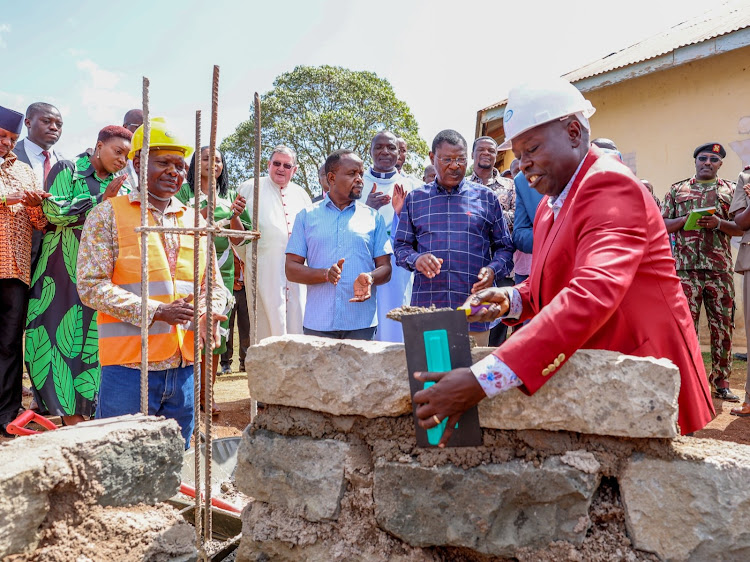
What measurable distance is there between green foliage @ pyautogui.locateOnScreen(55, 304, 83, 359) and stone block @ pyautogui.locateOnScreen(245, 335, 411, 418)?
9.01 feet

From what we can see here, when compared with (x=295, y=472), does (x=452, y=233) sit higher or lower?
higher

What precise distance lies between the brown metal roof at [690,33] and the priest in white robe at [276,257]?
567 cm

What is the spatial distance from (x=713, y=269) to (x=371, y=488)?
4.97 m

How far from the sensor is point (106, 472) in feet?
6.26

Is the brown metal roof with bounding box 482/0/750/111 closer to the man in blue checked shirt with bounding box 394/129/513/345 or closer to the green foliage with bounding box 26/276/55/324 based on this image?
the man in blue checked shirt with bounding box 394/129/513/345

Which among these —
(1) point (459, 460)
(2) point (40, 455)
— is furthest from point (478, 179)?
(2) point (40, 455)

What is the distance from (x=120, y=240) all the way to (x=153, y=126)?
544mm

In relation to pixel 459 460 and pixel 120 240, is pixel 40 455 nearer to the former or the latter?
pixel 120 240

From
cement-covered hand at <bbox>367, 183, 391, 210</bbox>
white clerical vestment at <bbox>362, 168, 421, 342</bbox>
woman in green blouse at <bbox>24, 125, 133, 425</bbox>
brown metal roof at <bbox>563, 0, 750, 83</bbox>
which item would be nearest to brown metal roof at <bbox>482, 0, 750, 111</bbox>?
brown metal roof at <bbox>563, 0, 750, 83</bbox>

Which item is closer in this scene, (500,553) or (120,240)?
(500,553)

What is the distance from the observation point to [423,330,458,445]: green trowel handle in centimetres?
174

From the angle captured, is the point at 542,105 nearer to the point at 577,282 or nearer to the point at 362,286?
the point at 577,282

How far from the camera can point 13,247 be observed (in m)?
4.12

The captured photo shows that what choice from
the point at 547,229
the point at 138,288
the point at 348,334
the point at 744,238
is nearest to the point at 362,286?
the point at 348,334
